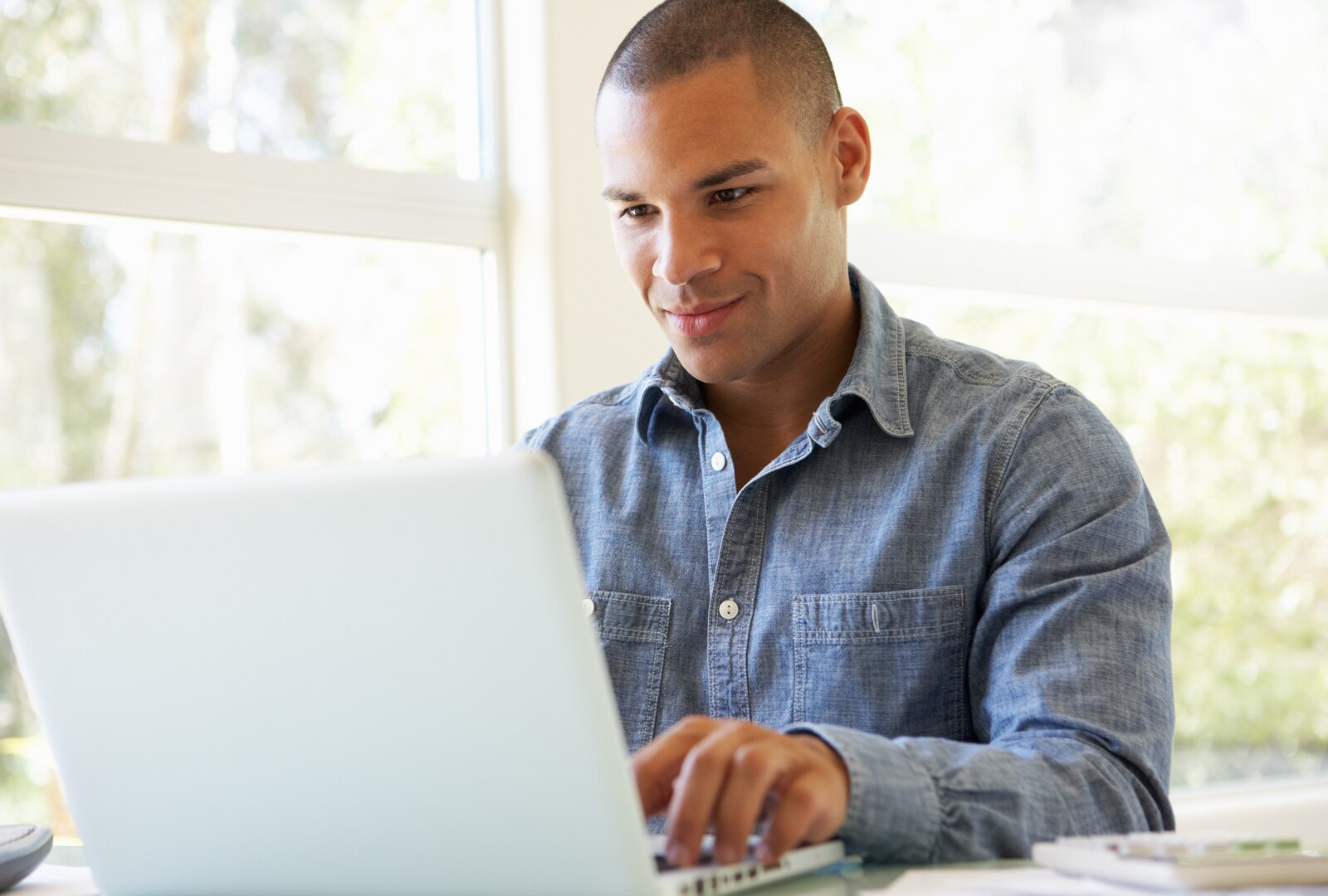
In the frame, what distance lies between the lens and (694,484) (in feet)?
4.72

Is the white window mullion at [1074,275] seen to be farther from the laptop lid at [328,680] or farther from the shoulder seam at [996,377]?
the laptop lid at [328,680]

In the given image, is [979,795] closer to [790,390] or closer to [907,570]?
[907,570]

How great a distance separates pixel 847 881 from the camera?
0.82 meters

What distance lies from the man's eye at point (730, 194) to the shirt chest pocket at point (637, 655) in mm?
390

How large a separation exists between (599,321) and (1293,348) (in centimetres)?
181

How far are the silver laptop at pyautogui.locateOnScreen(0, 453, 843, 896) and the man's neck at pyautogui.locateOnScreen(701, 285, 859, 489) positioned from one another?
0.70 meters

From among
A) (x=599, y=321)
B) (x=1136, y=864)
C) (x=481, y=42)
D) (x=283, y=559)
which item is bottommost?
(x=1136, y=864)

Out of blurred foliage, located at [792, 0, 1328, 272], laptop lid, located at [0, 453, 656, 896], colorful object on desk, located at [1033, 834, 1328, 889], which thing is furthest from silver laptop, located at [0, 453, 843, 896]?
blurred foliage, located at [792, 0, 1328, 272]

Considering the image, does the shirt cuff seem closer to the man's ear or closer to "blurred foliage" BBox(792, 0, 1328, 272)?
the man's ear

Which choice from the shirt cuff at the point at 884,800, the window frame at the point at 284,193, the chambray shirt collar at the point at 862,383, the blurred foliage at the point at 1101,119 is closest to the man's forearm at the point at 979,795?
the shirt cuff at the point at 884,800

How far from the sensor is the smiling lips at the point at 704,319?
55.2 inches

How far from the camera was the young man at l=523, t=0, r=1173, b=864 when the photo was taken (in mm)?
1143

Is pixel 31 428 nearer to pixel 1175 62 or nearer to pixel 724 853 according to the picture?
pixel 724 853

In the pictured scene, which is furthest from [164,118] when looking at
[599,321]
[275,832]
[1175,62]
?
[1175,62]
